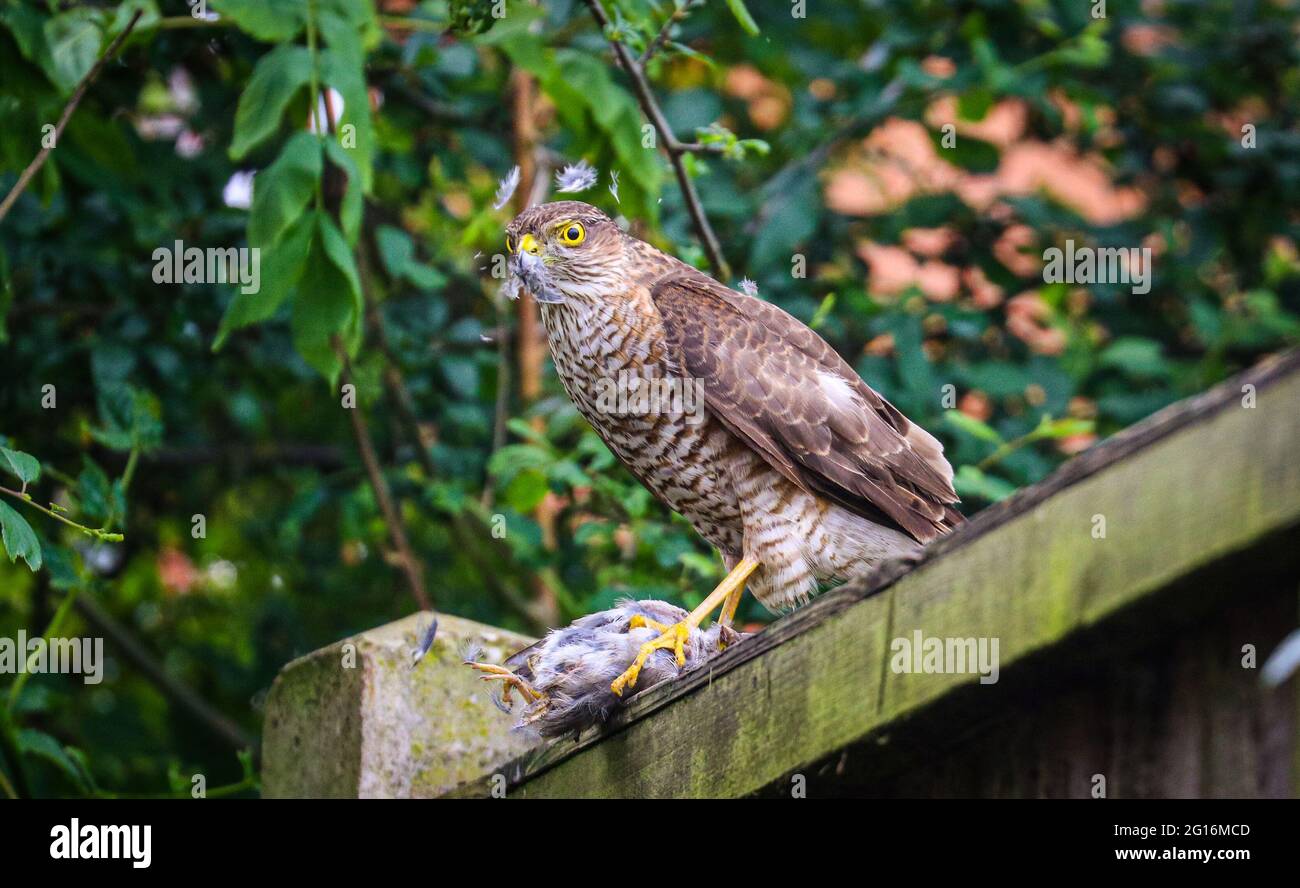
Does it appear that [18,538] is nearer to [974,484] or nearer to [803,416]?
[803,416]

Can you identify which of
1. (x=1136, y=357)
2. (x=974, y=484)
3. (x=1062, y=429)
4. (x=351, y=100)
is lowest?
(x=974, y=484)

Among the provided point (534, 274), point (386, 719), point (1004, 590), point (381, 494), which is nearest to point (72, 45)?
point (534, 274)

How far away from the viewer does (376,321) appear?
14.4 ft

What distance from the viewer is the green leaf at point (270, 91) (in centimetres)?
306

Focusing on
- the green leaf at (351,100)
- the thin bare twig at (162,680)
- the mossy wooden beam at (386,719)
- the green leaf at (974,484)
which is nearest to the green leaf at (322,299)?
the green leaf at (351,100)

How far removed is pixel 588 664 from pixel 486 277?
2.87m

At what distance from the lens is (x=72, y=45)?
3414mm

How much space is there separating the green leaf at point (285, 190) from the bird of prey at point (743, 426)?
0.51 meters

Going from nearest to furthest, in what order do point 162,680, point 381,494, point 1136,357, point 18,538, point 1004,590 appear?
point 1004,590, point 18,538, point 381,494, point 1136,357, point 162,680

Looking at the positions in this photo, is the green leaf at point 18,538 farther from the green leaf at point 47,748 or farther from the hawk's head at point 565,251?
the hawk's head at point 565,251

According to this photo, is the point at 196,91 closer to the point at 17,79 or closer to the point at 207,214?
the point at 207,214

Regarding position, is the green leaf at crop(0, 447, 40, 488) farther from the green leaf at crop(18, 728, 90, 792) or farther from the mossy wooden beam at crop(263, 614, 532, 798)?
the green leaf at crop(18, 728, 90, 792)

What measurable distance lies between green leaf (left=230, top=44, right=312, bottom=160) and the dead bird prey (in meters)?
1.16

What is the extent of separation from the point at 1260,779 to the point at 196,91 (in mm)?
3882
